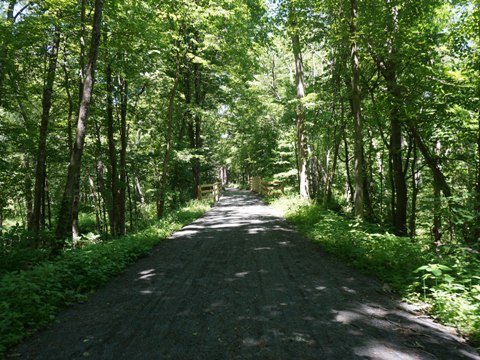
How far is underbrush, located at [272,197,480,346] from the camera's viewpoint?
12.6 feet

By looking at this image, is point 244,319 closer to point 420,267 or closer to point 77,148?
point 420,267

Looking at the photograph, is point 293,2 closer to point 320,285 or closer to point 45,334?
point 320,285

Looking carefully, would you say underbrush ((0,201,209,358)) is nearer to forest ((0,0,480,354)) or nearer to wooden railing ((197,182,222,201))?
forest ((0,0,480,354))

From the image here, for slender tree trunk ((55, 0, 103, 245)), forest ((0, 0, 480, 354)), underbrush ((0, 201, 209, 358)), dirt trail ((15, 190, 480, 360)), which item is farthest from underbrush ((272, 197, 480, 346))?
slender tree trunk ((55, 0, 103, 245))

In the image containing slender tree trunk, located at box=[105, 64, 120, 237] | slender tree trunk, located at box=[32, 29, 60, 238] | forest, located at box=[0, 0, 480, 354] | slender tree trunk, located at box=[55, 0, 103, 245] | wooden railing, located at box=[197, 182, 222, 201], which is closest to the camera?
forest, located at box=[0, 0, 480, 354]

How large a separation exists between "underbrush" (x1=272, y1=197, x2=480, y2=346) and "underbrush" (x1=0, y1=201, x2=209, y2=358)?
4903 mm

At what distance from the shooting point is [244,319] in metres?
3.93

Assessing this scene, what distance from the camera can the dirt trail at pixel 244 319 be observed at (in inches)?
127

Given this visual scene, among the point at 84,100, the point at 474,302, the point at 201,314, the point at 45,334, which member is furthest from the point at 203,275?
the point at 84,100

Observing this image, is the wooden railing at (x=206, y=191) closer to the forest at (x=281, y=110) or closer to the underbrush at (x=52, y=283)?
the forest at (x=281, y=110)

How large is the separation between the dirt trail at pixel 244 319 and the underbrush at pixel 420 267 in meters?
0.29

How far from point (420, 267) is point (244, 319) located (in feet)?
8.99

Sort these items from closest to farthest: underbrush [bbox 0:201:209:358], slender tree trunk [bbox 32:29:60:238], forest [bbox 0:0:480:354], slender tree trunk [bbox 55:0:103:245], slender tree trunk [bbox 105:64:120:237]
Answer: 1. underbrush [bbox 0:201:209:358]
2. forest [bbox 0:0:480:354]
3. slender tree trunk [bbox 55:0:103:245]
4. slender tree trunk [bbox 32:29:60:238]
5. slender tree trunk [bbox 105:64:120:237]

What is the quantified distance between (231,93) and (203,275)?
18111 mm
